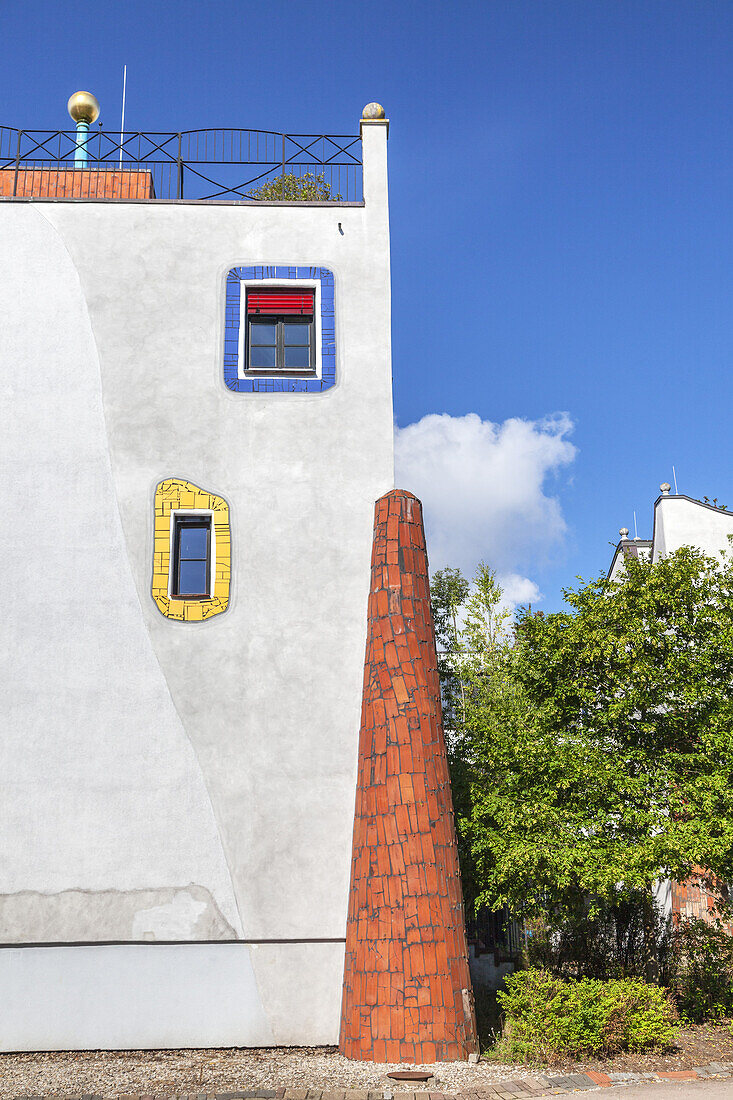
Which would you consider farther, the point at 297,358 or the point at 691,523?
the point at 691,523

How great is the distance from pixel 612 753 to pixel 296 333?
696 cm

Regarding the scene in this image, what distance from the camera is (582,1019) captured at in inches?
344

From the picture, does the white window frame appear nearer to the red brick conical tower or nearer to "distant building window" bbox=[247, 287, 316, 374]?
"distant building window" bbox=[247, 287, 316, 374]

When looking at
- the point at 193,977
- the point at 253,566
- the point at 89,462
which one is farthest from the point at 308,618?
the point at 193,977

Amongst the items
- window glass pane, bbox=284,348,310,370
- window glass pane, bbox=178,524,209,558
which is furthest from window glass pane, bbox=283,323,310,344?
window glass pane, bbox=178,524,209,558

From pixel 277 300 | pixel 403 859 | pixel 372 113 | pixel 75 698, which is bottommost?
pixel 403 859

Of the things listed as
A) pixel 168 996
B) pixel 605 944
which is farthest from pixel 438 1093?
pixel 605 944

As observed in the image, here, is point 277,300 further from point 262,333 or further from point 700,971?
point 700,971

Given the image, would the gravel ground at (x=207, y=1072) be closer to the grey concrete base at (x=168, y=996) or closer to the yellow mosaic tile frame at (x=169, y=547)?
the grey concrete base at (x=168, y=996)

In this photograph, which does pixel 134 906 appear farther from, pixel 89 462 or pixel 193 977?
pixel 89 462

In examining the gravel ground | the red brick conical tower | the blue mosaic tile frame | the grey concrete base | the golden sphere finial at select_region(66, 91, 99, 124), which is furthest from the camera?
the golden sphere finial at select_region(66, 91, 99, 124)

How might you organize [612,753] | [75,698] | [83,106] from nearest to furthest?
[75,698] < [612,753] < [83,106]

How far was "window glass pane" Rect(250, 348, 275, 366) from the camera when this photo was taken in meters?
11.2

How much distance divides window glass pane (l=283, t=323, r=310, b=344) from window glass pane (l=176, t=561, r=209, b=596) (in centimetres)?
335
